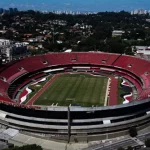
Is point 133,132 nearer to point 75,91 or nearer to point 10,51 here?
point 75,91

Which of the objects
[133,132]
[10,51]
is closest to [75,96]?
[133,132]

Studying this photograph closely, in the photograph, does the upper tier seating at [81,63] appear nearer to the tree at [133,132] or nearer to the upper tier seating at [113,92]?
the upper tier seating at [113,92]

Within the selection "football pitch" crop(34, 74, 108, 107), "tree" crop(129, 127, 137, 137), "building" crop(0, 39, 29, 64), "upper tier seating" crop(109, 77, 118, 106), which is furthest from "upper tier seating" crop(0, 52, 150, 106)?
"building" crop(0, 39, 29, 64)

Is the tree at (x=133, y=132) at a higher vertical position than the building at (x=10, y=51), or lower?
lower

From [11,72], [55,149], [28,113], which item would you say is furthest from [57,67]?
[55,149]

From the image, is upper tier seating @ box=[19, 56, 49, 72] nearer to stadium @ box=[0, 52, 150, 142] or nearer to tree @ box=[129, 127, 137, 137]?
stadium @ box=[0, 52, 150, 142]

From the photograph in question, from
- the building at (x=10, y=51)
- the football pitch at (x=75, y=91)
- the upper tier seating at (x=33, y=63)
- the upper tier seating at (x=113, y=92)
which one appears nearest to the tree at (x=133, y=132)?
the upper tier seating at (x=113, y=92)

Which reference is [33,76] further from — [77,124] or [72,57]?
[77,124]

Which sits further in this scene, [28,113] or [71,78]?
[71,78]
